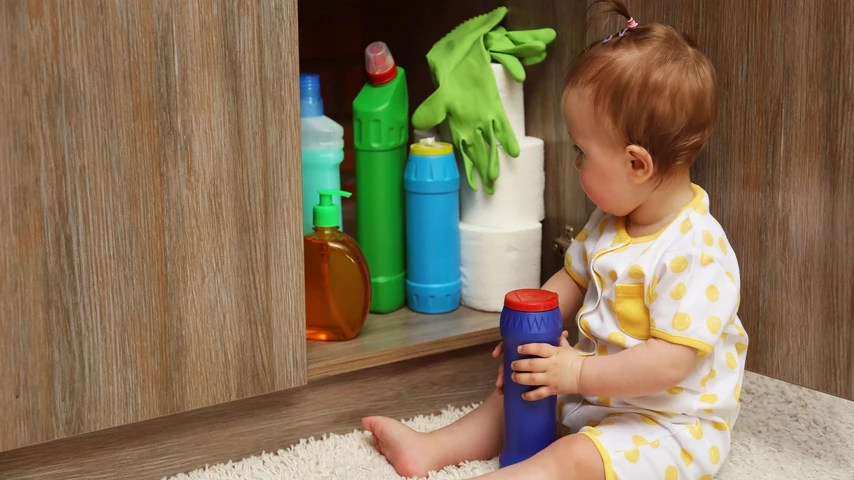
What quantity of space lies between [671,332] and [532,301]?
129mm

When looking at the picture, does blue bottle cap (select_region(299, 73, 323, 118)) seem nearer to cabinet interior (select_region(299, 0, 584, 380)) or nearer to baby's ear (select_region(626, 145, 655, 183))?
cabinet interior (select_region(299, 0, 584, 380))

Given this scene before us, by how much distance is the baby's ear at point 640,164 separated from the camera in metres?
0.86

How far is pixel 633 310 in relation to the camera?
88cm

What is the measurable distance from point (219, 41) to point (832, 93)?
566 mm

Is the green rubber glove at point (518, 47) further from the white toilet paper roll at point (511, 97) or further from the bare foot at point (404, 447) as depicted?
the bare foot at point (404, 447)

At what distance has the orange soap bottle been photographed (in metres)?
1.06

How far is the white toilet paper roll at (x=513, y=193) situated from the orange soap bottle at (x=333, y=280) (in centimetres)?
18

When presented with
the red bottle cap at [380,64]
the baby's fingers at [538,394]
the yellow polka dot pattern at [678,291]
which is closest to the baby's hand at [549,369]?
the baby's fingers at [538,394]

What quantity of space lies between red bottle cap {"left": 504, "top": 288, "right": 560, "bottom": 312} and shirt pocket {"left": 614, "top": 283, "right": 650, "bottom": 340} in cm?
6

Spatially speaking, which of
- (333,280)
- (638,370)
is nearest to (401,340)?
(333,280)

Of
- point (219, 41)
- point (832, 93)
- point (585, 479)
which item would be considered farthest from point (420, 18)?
point (585, 479)

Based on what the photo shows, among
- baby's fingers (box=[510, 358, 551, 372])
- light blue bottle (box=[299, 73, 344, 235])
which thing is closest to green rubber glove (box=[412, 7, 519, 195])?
light blue bottle (box=[299, 73, 344, 235])

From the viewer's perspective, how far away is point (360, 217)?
1.18m

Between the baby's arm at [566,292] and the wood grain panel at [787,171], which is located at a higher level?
the wood grain panel at [787,171]
